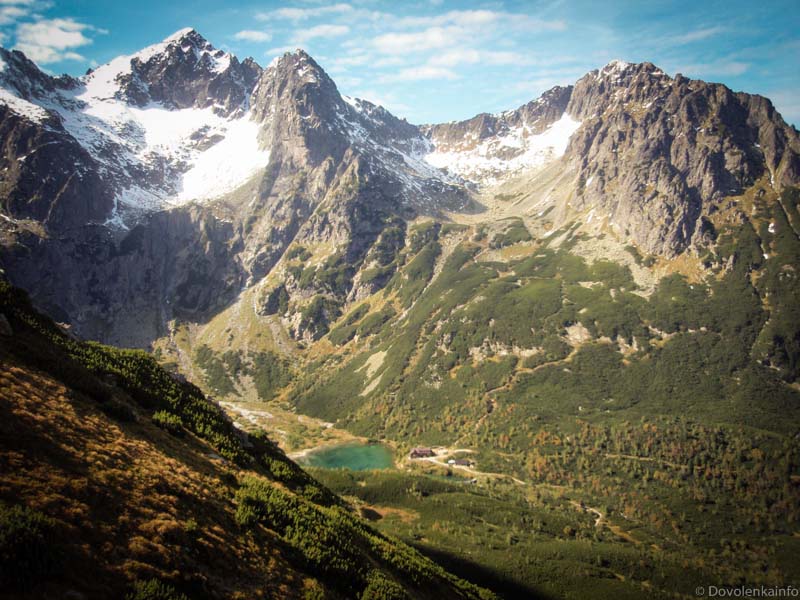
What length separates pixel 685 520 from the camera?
18512cm

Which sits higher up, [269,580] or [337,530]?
[269,580]

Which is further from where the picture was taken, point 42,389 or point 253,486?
point 253,486

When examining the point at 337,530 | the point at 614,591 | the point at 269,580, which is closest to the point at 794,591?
the point at 614,591

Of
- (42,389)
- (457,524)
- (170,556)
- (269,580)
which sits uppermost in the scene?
(42,389)

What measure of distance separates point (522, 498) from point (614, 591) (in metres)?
67.7

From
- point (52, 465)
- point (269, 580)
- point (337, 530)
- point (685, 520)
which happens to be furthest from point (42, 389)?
point (685, 520)

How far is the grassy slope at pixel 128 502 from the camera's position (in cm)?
1568

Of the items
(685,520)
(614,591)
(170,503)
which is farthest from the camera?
(685,520)

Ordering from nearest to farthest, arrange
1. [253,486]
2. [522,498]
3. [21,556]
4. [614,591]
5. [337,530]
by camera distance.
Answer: [21,556], [253,486], [337,530], [614,591], [522,498]

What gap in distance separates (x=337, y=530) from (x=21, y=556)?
75.3 ft

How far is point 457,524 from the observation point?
166 meters

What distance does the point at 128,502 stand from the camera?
20234 mm

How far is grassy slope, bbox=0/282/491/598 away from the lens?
15.7m

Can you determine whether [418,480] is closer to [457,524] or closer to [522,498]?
[457,524]
